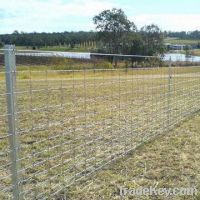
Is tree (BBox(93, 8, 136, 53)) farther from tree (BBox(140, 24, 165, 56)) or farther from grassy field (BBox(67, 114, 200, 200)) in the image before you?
grassy field (BBox(67, 114, 200, 200))

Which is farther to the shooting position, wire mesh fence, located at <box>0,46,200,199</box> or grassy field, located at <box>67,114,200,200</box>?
grassy field, located at <box>67,114,200,200</box>

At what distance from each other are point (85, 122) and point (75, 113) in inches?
102

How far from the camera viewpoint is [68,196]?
4.74 metres

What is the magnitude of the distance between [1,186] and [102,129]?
359cm

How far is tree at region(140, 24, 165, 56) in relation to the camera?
234 feet

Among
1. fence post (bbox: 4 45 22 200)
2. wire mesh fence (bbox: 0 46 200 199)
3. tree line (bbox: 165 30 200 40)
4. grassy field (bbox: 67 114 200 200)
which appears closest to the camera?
fence post (bbox: 4 45 22 200)

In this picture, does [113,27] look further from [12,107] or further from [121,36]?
[12,107]

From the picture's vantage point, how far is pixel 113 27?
7300 cm

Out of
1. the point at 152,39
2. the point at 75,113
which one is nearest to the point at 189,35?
the point at 152,39

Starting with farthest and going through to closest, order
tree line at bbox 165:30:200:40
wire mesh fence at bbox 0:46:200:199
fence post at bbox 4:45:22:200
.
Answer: tree line at bbox 165:30:200:40
wire mesh fence at bbox 0:46:200:199
fence post at bbox 4:45:22:200

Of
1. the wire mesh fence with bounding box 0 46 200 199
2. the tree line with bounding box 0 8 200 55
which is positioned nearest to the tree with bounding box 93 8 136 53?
the tree line with bounding box 0 8 200 55


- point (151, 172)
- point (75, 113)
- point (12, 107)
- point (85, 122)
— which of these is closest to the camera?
point (12, 107)

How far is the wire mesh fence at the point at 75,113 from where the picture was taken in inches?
166

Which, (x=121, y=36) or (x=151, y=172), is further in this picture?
(x=121, y=36)
